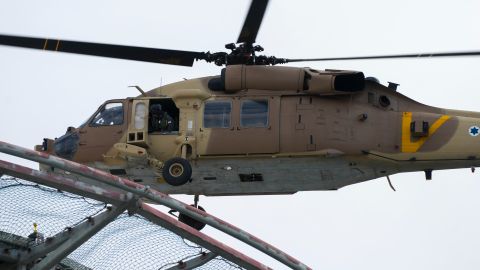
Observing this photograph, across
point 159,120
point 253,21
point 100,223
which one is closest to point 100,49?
point 159,120

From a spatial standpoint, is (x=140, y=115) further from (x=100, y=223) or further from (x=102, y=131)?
(x=100, y=223)

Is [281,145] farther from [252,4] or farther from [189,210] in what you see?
[189,210]

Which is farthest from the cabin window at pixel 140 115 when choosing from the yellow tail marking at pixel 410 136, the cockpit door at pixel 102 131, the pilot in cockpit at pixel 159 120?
the yellow tail marking at pixel 410 136

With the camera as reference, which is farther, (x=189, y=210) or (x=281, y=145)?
(x=281, y=145)

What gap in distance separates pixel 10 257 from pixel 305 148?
10489 mm

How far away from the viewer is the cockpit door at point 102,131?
21344mm

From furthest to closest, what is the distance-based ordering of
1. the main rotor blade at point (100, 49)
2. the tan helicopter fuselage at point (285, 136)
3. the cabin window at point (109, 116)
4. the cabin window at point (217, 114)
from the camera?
the cabin window at point (109, 116) → the main rotor blade at point (100, 49) → the cabin window at point (217, 114) → the tan helicopter fuselage at point (285, 136)

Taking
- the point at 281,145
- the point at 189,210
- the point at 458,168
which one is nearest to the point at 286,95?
the point at 281,145

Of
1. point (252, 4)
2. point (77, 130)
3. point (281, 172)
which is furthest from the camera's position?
point (77, 130)

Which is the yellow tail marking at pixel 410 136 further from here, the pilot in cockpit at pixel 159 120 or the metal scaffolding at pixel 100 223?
the metal scaffolding at pixel 100 223

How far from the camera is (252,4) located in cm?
1912

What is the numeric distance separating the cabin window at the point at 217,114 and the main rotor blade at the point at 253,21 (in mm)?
1497

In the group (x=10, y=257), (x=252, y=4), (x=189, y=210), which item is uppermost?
(x=252, y=4)

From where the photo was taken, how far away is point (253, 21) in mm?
19906
